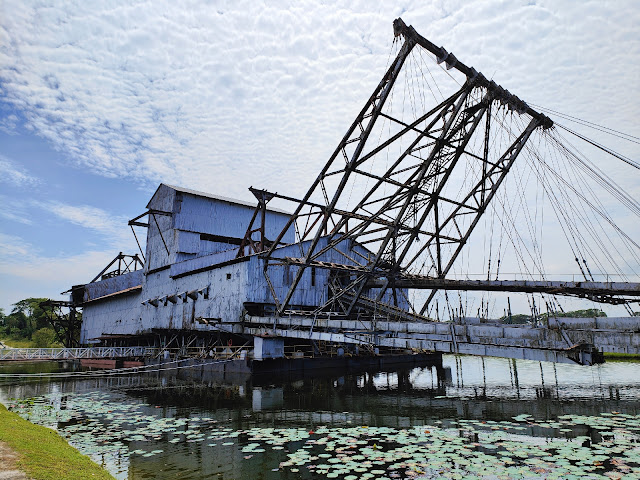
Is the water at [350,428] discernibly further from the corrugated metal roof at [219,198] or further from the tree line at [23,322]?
the tree line at [23,322]

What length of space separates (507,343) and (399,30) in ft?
47.3

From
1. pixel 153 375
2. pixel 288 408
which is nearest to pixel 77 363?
pixel 153 375

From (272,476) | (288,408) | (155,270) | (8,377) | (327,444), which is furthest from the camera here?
(155,270)

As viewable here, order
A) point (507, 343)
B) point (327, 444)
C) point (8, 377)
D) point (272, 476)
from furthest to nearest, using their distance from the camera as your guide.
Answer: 1. point (8, 377)
2. point (507, 343)
3. point (327, 444)
4. point (272, 476)

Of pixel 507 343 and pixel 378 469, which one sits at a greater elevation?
pixel 507 343

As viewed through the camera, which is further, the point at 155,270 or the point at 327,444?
the point at 155,270

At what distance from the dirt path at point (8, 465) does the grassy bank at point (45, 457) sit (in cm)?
8

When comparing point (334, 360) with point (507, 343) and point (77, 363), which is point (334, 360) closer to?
point (507, 343)

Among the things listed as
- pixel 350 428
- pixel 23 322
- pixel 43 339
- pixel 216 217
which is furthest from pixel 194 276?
pixel 23 322

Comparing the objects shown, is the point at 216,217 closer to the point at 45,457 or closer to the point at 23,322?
the point at 45,457

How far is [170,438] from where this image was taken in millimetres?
10289

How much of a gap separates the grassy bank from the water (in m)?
0.79

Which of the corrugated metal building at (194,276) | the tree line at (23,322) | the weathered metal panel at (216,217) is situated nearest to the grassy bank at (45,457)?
the corrugated metal building at (194,276)

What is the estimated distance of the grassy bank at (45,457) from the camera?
618 centimetres
